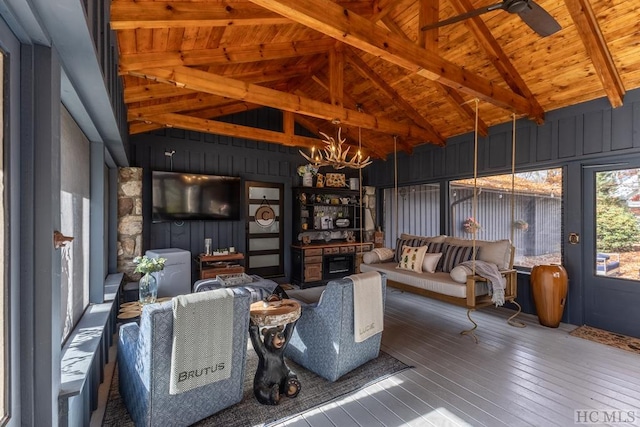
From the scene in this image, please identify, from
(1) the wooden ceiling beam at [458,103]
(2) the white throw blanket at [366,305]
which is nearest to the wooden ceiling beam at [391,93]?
(1) the wooden ceiling beam at [458,103]

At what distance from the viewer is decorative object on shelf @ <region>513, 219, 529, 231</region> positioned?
4.68m

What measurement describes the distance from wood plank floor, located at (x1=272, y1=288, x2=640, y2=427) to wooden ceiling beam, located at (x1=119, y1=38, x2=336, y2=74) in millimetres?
3356

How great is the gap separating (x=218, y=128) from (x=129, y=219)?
2.02 m

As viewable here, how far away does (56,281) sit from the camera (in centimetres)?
137

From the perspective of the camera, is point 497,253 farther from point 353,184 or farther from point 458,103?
point 353,184

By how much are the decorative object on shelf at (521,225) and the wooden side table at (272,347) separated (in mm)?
4112

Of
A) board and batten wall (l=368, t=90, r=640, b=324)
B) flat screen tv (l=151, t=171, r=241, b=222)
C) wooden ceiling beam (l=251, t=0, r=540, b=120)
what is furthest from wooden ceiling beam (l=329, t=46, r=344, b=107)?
board and batten wall (l=368, t=90, r=640, b=324)

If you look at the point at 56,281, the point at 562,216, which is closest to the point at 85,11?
the point at 56,281

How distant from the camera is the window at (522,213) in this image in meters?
4.36

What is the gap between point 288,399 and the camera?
241 cm


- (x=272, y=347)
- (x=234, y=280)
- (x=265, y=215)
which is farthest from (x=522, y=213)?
(x=265, y=215)

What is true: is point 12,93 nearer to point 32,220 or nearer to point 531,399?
point 32,220

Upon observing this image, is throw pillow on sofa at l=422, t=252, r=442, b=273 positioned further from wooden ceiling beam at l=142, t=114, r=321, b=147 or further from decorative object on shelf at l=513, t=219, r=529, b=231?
wooden ceiling beam at l=142, t=114, r=321, b=147

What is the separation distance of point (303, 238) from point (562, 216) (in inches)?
178
